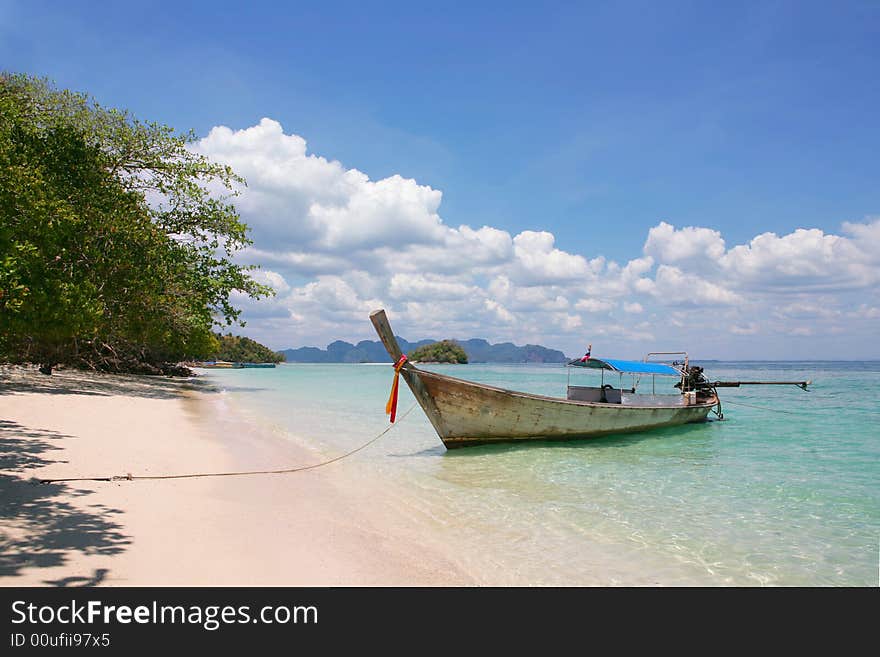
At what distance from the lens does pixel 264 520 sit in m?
5.50

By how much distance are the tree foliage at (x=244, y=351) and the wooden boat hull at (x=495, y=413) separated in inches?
4197

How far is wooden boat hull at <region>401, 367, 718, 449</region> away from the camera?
36.0ft

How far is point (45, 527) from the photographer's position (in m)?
4.23

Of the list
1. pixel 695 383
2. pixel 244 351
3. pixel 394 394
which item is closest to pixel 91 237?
pixel 394 394

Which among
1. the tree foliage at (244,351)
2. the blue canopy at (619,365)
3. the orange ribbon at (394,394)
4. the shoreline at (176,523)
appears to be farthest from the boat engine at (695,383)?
the tree foliage at (244,351)

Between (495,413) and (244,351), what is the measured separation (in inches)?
4635

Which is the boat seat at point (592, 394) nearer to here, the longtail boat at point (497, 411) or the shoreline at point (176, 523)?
the longtail boat at point (497, 411)

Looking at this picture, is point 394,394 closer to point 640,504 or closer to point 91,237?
point 640,504

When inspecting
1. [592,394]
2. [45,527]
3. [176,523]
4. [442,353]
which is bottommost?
[176,523]

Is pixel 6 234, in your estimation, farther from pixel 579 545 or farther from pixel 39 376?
pixel 39 376

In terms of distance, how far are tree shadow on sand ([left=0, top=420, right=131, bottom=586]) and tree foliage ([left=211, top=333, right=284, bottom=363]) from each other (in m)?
110

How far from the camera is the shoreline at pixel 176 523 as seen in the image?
3.75 meters
